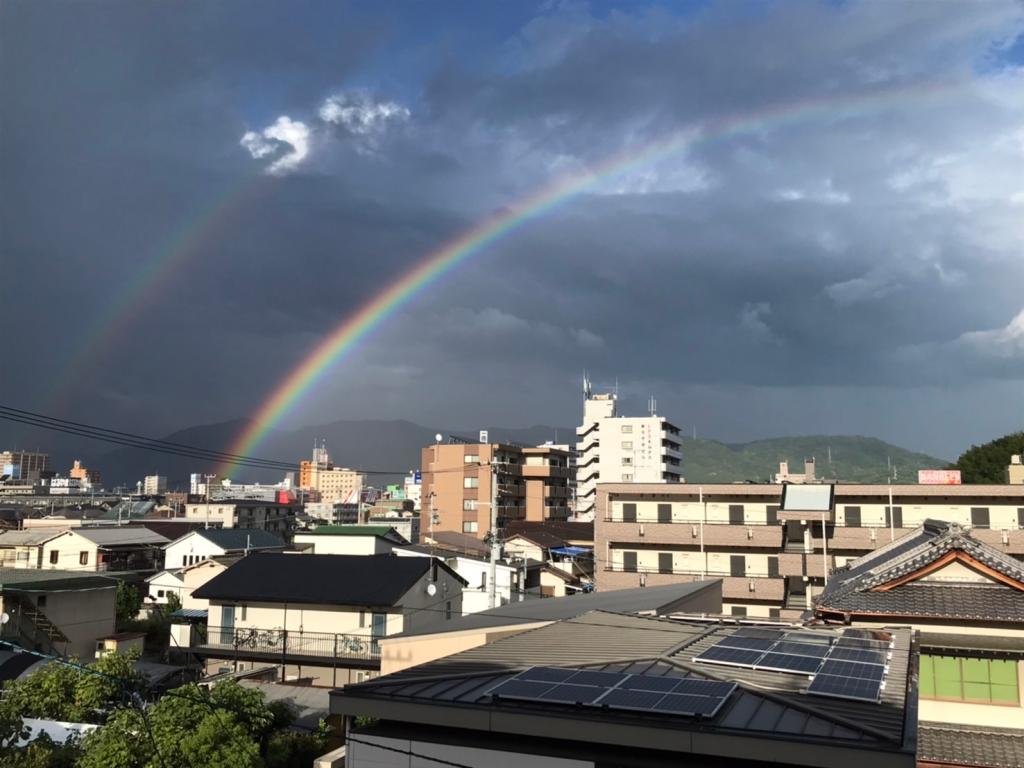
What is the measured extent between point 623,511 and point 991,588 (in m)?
35.3

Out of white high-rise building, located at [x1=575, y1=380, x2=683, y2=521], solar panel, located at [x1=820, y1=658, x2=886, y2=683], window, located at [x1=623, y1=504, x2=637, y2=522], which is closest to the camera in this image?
solar panel, located at [x1=820, y1=658, x2=886, y2=683]

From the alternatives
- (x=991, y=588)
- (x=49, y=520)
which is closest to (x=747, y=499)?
(x=991, y=588)

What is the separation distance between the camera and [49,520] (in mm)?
72125

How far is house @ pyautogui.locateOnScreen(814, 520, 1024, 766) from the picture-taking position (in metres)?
10.8

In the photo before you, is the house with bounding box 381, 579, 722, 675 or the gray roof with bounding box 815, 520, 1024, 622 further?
the house with bounding box 381, 579, 722, 675

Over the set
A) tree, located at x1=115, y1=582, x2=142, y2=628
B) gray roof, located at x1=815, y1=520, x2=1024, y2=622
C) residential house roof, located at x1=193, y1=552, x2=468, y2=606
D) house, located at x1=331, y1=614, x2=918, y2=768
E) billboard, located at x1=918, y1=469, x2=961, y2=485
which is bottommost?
tree, located at x1=115, y1=582, x2=142, y2=628

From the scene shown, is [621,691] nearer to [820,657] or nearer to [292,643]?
[820,657]

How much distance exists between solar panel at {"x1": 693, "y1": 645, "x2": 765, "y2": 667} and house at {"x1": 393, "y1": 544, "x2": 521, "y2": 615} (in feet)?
85.9

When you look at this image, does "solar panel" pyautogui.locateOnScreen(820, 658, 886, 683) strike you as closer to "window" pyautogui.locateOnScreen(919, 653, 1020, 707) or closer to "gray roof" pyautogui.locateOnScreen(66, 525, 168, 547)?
"window" pyautogui.locateOnScreen(919, 653, 1020, 707)

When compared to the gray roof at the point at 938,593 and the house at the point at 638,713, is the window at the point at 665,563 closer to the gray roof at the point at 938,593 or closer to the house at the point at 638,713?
the gray roof at the point at 938,593

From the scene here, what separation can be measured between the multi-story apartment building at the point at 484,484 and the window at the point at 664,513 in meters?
32.1

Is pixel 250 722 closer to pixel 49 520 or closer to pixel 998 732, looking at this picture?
pixel 998 732

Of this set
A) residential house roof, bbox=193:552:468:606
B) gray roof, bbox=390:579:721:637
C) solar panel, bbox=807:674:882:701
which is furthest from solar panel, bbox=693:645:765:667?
residential house roof, bbox=193:552:468:606

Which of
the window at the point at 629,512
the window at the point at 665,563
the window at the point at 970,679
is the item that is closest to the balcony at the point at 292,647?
the window at the point at 665,563
